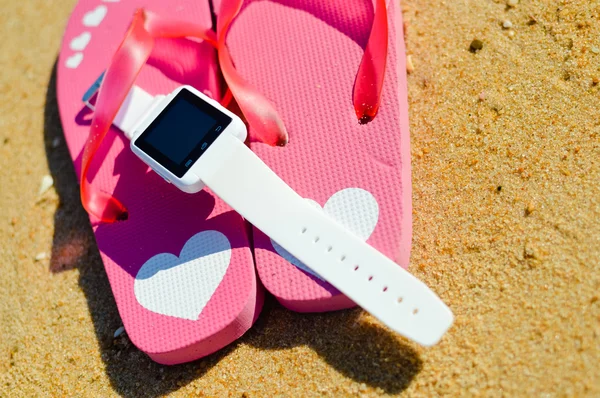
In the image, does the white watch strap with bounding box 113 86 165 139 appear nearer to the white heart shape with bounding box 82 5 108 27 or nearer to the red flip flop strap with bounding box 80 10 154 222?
the red flip flop strap with bounding box 80 10 154 222

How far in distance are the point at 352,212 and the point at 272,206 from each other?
5.7 inches

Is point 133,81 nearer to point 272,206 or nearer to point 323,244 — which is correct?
point 272,206

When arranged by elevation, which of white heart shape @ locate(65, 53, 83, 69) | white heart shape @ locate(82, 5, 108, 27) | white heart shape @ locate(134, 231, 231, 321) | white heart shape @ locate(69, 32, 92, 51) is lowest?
white heart shape @ locate(134, 231, 231, 321)

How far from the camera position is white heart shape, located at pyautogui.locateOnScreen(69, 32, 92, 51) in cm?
139

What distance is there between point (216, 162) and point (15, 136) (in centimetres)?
67

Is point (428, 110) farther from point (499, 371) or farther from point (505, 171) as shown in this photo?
point (499, 371)

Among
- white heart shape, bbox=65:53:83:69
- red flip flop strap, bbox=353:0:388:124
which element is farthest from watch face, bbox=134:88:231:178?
white heart shape, bbox=65:53:83:69

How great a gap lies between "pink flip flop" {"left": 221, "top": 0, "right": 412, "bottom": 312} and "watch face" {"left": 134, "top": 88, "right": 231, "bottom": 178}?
0.43 ft

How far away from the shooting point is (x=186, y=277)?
1099 mm

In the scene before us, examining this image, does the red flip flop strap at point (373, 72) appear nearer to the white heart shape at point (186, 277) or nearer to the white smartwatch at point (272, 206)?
the white smartwatch at point (272, 206)

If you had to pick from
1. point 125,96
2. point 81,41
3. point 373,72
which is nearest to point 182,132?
point 125,96

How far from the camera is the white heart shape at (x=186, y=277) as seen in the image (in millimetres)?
1082

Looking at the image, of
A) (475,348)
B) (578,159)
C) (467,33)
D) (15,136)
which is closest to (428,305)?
(475,348)

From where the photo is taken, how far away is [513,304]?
992 mm
